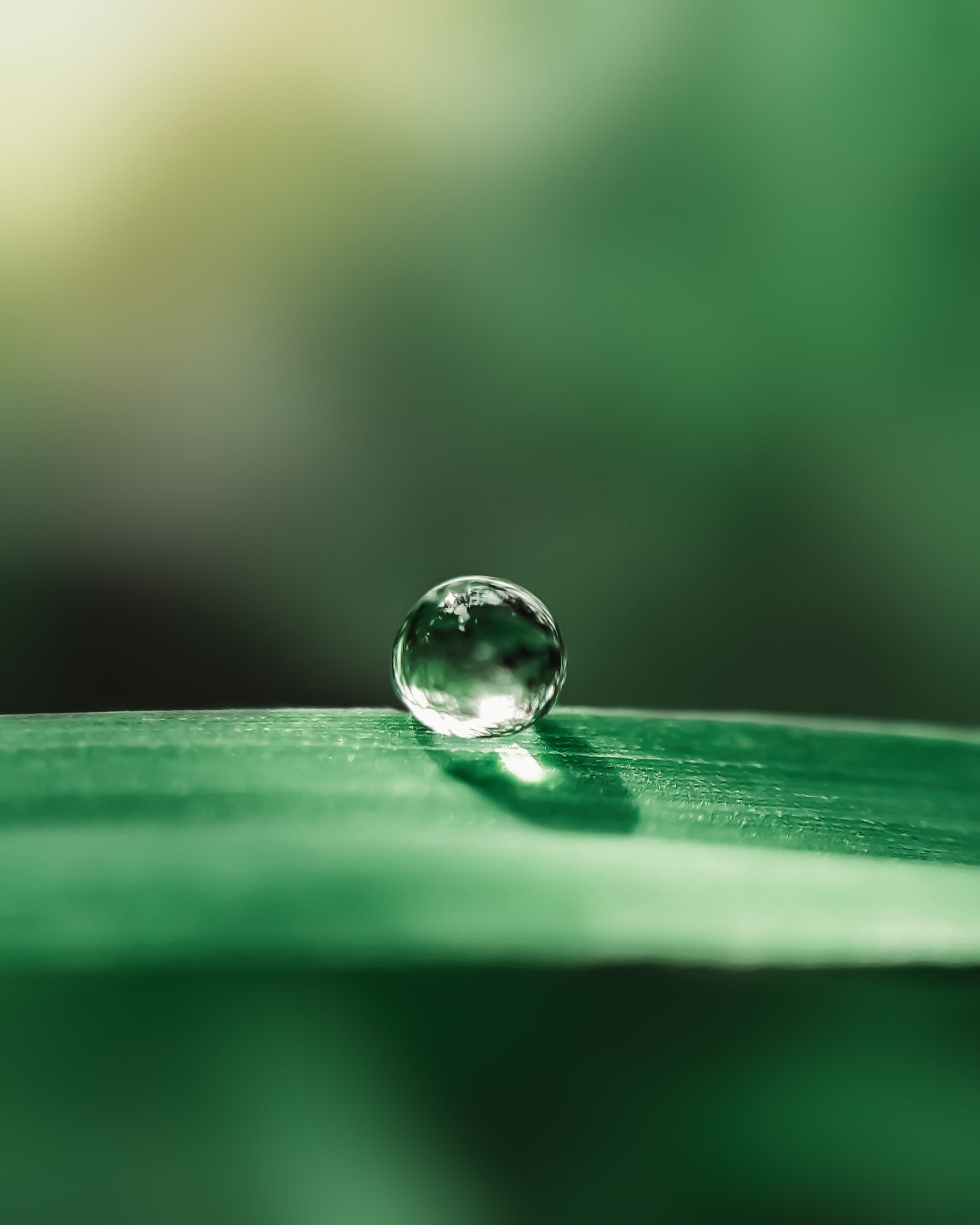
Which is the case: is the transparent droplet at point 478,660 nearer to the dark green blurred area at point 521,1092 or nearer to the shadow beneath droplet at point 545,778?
the shadow beneath droplet at point 545,778

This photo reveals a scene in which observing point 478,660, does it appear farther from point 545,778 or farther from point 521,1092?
point 521,1092

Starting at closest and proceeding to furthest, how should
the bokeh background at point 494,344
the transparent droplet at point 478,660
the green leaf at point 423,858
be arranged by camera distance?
the green leaf at point 423,858 < the transparent droplet at point 478,660 < the bokeh background at point 494,344

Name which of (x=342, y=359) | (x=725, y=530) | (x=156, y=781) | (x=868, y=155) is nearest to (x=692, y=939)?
(x=156, y=781)

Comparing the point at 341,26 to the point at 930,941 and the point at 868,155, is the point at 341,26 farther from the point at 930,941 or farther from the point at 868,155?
the point at 930,941

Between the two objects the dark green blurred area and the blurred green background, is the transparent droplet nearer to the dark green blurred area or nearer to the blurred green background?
the dark green blurred area

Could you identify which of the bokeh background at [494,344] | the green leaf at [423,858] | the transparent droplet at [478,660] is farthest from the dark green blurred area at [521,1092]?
the bokeh background at [494,344]
